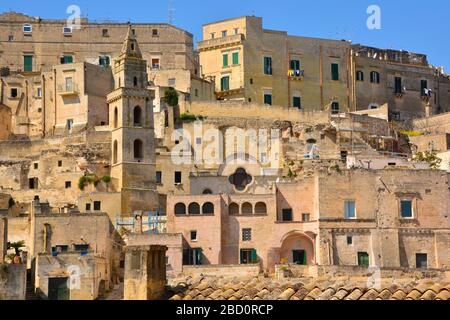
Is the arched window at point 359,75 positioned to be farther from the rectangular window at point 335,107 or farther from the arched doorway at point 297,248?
the arched doorway at point 297,248

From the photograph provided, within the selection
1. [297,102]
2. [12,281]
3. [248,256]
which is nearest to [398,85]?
[297,102]

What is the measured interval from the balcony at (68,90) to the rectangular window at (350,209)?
22.5m

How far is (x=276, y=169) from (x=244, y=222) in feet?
27.1

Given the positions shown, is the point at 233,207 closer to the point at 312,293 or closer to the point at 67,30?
the point at 312,293

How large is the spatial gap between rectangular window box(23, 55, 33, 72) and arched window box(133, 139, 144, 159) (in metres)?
19.9

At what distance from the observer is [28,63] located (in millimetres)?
71625

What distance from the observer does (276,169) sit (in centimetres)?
5606

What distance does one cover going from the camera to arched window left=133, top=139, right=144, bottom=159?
53.7 metres

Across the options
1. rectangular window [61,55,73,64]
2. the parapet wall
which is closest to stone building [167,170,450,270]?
the parapet wall

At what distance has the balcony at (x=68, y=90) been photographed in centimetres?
6375

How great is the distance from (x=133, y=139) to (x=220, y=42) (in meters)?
16.1

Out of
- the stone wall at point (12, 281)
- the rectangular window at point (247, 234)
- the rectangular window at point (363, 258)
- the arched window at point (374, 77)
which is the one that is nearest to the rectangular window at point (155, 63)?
the arched window at point (374, 77)
